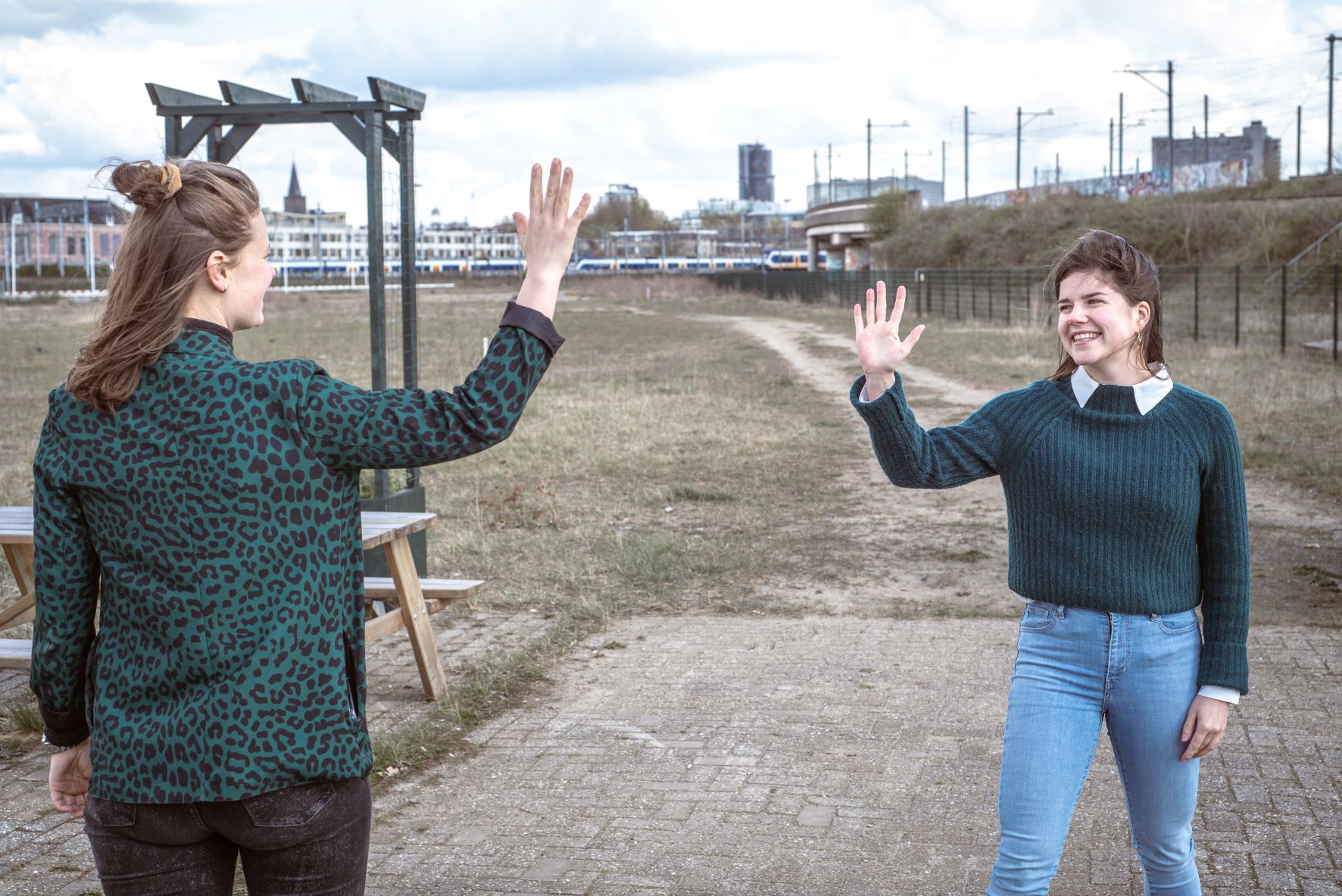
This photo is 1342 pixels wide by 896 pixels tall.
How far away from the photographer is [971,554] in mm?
8898

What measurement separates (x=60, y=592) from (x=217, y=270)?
23.0 inches

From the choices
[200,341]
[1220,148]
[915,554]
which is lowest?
[915,554]

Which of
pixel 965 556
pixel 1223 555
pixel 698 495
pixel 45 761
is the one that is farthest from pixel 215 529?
pixel 698 495

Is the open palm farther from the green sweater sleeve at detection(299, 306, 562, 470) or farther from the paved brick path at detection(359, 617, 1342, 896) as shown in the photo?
the paved brick path at detection(359, 617, 1342, 896)

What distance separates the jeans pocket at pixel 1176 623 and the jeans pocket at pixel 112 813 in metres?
1.96

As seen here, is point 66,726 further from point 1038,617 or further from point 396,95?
point 396,95

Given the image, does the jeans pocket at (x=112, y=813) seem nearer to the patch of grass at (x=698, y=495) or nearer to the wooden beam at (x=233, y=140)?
the wooden beam at (x=233, y=140)

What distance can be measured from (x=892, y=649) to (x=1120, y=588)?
153 inches

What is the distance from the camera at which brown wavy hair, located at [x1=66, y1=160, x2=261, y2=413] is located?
6.68 feet

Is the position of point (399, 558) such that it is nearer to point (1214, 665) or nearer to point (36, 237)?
point (1214, 665)

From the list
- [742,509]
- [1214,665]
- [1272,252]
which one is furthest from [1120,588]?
[1272,252]

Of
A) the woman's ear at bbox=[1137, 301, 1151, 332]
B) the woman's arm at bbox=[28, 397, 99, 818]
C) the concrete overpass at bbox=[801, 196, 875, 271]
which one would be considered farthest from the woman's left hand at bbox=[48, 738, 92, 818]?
the concrete overpass at bbox=[801, 196, 875, 271]

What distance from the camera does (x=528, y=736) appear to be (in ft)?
17.6

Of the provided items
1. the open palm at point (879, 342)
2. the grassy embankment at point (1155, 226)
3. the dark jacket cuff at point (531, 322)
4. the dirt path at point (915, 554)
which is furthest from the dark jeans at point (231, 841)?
the grassy embankment at point (1155, 226)
